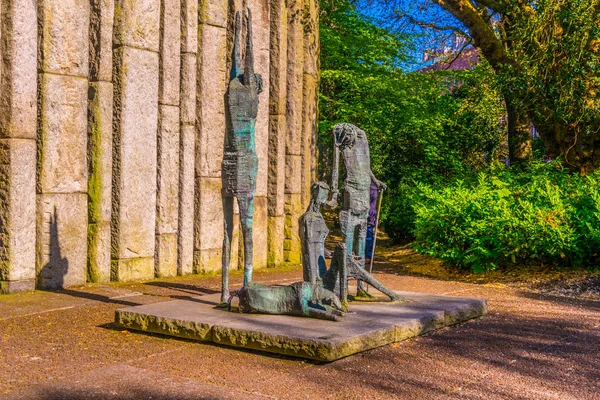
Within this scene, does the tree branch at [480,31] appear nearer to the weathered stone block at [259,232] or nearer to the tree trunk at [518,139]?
the tree trunk at [518,139]

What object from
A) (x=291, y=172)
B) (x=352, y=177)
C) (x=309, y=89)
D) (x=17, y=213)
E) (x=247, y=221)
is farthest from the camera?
(x=309, y=89)

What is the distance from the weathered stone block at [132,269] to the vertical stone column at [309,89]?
12.6ft

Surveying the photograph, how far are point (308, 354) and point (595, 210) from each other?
798cm

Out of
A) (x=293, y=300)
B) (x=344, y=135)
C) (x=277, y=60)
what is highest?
(x=277, y=60)

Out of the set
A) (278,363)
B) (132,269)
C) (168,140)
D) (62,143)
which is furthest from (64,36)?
(278,363)

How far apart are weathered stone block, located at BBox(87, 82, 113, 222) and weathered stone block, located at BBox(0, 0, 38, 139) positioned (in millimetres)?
931

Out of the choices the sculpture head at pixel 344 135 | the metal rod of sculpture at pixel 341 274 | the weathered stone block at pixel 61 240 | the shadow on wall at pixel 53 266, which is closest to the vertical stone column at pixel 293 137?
the weathered stone block at pixel 61 240

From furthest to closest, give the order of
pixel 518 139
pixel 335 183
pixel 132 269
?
pixel 518 139
pixel 132 269
pixel 335 183

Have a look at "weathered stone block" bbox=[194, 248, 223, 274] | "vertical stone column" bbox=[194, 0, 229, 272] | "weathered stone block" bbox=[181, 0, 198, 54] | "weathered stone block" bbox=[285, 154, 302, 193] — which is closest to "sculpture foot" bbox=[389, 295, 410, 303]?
"weathered stone block" bbox=[194, 248, 223, 274]

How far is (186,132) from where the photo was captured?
1152 centimetres

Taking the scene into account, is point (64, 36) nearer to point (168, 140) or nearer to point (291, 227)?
point (168, 140)

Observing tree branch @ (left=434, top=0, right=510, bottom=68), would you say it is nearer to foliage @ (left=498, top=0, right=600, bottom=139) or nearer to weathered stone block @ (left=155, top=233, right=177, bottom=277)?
foliage @ (left=498, top=0, right=600, bottom=139)

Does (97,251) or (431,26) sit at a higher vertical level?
(431,26)

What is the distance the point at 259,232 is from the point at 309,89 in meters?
3.02
